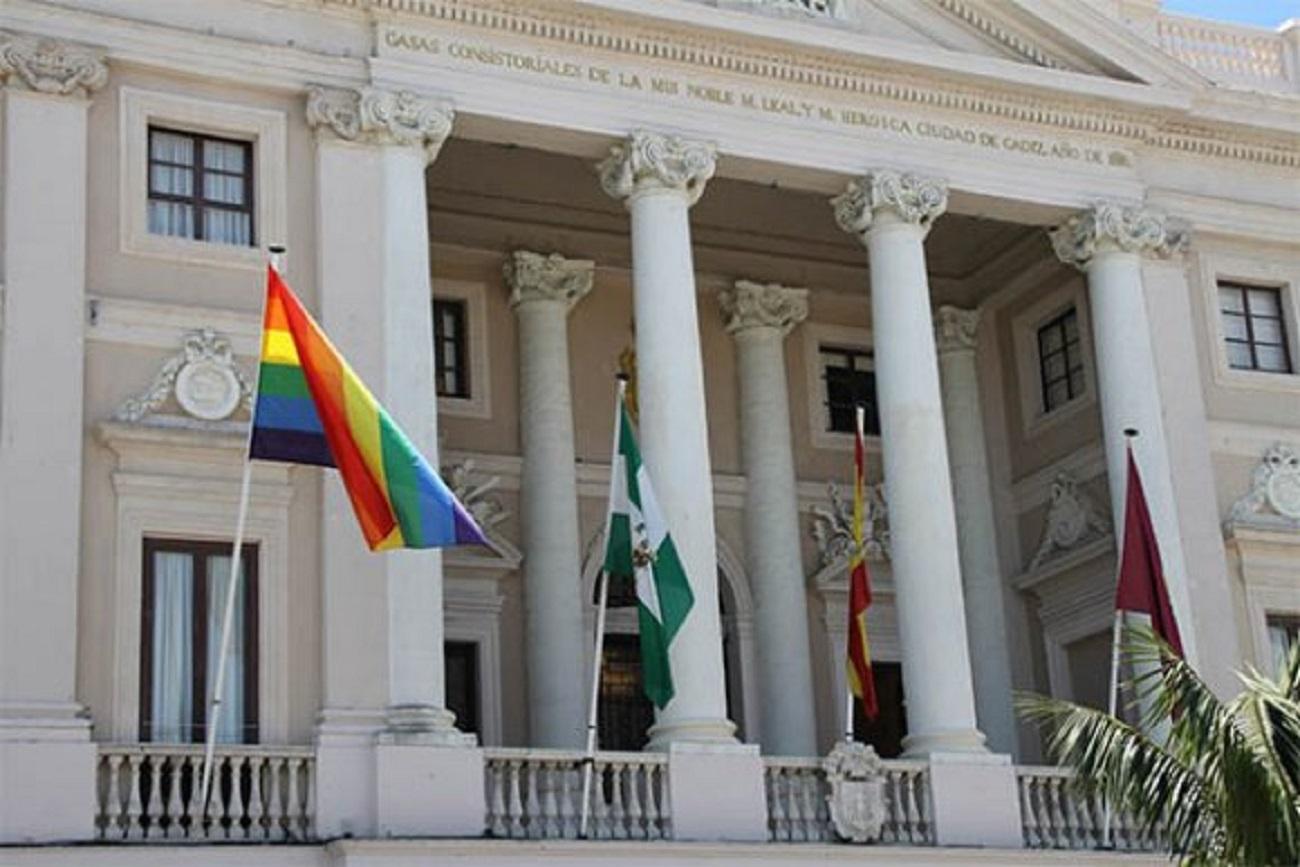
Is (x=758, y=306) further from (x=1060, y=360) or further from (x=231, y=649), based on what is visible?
(x=231, y=649)

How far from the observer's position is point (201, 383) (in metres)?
20.2

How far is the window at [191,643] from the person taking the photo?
19500 millimetres

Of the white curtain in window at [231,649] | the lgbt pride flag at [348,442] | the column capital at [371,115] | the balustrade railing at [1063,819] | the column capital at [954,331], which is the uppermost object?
the column capital at [371,115]

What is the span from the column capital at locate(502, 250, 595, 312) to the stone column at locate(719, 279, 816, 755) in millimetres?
2097

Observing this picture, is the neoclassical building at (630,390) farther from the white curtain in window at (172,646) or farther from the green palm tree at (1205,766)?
the green palm tree at (1205,766)

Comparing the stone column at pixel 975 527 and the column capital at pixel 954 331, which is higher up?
the column capital at pixel 954 331

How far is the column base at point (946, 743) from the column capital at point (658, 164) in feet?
19.3

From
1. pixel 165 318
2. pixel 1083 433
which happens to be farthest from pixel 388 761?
pixel 1083 433

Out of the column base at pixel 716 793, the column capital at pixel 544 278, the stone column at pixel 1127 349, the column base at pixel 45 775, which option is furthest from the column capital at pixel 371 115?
the stone column at pixel 1127 349

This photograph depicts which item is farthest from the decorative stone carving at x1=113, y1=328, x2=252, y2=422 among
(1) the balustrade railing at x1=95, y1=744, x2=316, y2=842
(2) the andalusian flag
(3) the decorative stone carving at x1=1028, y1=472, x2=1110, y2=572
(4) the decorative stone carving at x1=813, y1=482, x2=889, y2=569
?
(3) the decorative stone carving at x1=1028, y1=472, x2=1110, y2=572

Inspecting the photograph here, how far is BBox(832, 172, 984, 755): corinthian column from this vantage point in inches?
886

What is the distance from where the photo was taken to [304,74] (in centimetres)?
2153

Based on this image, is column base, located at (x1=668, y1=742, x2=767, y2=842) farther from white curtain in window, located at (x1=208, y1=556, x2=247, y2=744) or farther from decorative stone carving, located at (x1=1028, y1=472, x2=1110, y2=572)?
decorative stone carving, located at (x1=1028, y1=472, x2=1110, y2=572)

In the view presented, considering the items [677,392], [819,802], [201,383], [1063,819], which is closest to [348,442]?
[201,383]
